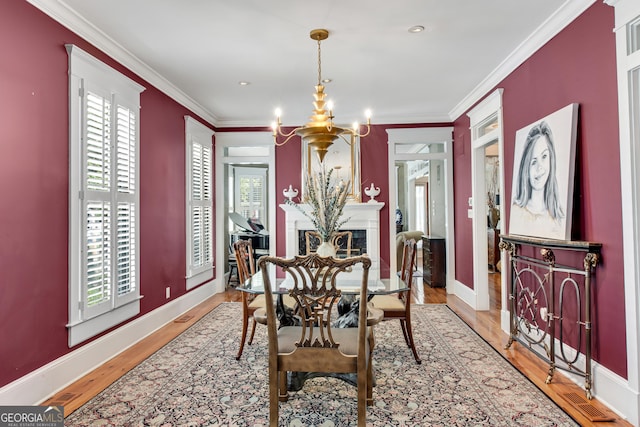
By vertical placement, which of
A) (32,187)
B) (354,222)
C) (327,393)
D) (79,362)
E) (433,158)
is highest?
(433,158)

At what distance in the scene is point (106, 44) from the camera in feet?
10.6

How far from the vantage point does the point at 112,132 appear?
10.8ft

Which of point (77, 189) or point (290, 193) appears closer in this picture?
point (77, 189)

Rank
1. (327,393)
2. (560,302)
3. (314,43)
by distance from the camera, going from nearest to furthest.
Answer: (327,393) < (560,302) < (314,43)

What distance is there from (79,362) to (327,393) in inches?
74.1

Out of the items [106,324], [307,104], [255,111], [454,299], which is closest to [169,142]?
[255,111]

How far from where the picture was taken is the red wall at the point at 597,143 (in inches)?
92.5

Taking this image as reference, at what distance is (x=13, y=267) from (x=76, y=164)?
2.84 feet

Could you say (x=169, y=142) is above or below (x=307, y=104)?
below

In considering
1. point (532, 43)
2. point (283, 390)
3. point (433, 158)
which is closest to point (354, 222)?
Answer: point (433, 158)

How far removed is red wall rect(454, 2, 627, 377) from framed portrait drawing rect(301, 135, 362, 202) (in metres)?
3.07

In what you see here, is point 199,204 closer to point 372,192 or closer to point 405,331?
point 372,192

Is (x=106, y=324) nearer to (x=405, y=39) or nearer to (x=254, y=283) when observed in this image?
(x=254, y=283)

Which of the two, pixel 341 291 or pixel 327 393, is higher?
pixel 341 291
